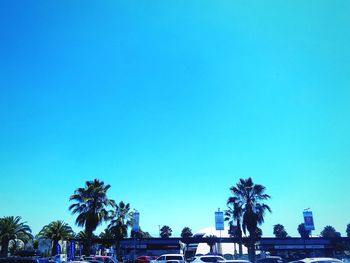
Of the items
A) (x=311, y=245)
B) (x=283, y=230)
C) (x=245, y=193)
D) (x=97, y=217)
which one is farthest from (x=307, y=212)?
(x=283, y=230)

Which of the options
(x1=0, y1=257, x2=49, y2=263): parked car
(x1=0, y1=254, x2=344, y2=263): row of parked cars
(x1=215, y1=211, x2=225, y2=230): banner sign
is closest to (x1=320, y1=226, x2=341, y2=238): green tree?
(x1=215, y1=211, x2=225, y2=230): banner sign

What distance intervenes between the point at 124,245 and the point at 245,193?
92.9 ft

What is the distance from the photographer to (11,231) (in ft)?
152

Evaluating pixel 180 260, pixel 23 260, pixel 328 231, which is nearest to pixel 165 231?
pixel 328 231

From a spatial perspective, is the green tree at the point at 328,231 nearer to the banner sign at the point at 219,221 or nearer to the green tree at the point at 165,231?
the green tree at the point at 165,231

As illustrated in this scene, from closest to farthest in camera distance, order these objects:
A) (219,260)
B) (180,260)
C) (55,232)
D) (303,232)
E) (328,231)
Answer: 1. (219,260)
2. (180,260)
3. (55,232)
4. (303,232)
5. (328,231)

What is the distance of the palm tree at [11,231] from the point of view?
45.7 metres

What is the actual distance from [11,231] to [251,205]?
37.0 meters

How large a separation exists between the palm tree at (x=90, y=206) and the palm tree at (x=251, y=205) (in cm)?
1826

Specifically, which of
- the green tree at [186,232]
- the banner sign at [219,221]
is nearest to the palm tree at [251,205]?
the banner sign at [219,221]

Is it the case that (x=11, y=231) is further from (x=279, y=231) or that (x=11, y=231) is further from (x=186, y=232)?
(x=279, y=231)

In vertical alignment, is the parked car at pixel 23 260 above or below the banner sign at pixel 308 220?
below

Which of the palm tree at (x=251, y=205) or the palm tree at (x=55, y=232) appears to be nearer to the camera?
the palm tree at (x=251, y=205)

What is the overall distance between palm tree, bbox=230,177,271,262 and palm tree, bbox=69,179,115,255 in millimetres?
18261
